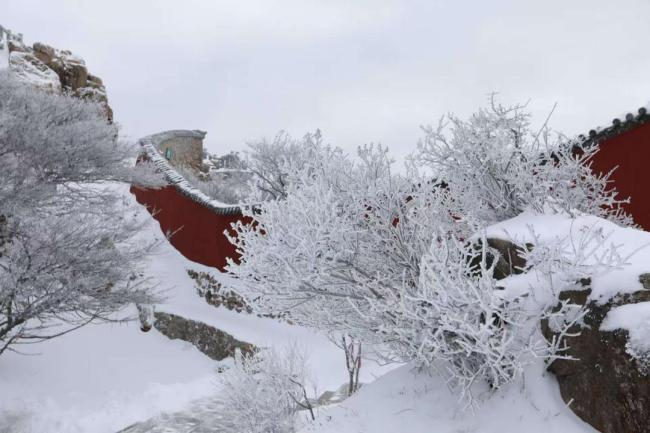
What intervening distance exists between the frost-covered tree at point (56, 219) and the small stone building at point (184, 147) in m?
13.9

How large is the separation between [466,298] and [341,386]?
24.4 ft

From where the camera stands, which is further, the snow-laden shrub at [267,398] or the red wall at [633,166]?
the red wall at [633,166]

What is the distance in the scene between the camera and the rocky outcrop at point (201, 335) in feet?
36.6

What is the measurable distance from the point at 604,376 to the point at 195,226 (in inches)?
479

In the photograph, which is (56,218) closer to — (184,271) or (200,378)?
(200,378)

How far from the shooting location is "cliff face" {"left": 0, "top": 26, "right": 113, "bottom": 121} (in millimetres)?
16266

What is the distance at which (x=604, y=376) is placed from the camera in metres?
3.36

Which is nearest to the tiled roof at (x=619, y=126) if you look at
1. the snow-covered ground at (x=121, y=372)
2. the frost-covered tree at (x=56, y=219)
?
the snow-covered ground at (x=121, y=372)

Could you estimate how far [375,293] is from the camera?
4.58 meters

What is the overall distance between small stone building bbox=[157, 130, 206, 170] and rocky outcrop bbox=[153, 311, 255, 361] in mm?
14462

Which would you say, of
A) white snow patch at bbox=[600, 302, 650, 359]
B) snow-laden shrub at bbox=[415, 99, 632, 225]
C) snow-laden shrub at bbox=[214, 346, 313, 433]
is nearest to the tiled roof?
snow-laden shrub at bbox=[415, 99, 632, 225]

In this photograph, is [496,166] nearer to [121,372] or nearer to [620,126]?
[620,126]

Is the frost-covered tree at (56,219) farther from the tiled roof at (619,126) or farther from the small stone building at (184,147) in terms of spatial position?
the small stone building at (184,147)

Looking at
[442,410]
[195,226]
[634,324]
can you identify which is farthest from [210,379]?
[634,324]
